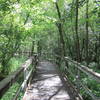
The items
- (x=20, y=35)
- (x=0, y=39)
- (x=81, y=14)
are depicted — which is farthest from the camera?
(x=81, y=14)

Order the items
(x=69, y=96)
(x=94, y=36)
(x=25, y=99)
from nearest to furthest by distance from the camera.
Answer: (x=25, y=99) → (x=69, y=96) → (x=94, y=36)

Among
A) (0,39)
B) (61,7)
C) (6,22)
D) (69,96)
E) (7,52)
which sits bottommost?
(69,96)

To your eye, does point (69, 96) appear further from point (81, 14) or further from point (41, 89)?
point (81, 14)

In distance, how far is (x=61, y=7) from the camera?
36.5ft

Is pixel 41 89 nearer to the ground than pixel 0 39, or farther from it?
nearer to the ground

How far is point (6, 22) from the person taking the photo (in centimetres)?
620

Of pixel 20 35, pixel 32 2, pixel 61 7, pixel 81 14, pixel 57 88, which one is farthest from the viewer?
pixel 81 14

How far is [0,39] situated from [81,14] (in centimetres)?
1066

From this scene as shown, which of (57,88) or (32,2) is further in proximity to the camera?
(57,88)

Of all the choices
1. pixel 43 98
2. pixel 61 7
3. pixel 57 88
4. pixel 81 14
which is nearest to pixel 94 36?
pixel 81 14

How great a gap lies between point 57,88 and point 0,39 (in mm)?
2809

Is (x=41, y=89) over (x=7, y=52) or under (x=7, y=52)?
under

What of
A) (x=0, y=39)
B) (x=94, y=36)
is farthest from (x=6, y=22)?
(x=94, y=36)

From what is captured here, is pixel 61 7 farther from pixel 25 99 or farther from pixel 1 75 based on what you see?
pixel 25 99
